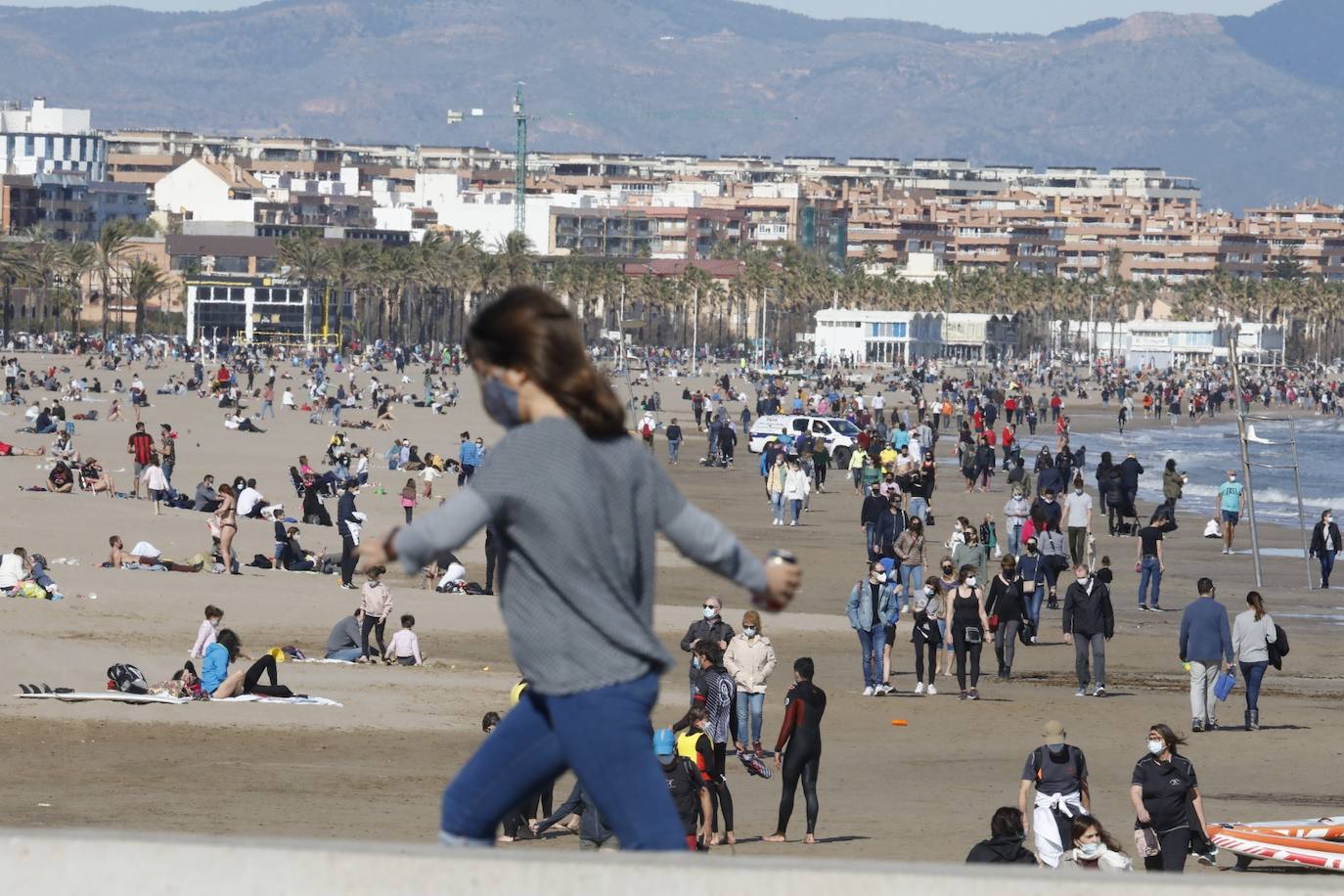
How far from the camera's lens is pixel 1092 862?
9555mm

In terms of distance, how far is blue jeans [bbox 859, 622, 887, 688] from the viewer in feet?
59.7

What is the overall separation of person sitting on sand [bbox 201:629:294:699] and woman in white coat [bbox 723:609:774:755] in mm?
3782

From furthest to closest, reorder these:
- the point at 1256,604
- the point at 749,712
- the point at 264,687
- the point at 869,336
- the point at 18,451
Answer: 1. the point at 869,336
2. the point at 18,451
3. the point at 264,687
4. the point at 1256,604
5. the point at 749,712

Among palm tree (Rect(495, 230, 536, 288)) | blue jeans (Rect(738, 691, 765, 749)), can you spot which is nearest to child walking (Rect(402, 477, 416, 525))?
blue jeans (Rect(738, 691, 765, 749))

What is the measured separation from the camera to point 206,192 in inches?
6900

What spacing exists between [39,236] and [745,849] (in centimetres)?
12456

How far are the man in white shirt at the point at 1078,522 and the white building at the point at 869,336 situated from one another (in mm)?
109353

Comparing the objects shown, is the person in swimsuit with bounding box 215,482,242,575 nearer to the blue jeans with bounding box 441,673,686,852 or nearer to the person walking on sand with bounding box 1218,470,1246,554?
the person walking on sand with bounding box 1218,470,1246,554

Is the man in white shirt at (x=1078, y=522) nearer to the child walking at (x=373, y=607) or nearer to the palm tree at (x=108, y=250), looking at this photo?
the child walking at (x=373, y=607)

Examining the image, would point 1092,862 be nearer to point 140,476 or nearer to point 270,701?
point 270,701

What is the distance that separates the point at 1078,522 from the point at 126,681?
14.4 m

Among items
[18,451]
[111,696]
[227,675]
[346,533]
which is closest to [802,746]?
[227,675]

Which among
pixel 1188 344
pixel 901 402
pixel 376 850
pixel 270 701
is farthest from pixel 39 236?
pixel 376 850

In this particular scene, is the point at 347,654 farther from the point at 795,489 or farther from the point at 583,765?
the point at 795,489
